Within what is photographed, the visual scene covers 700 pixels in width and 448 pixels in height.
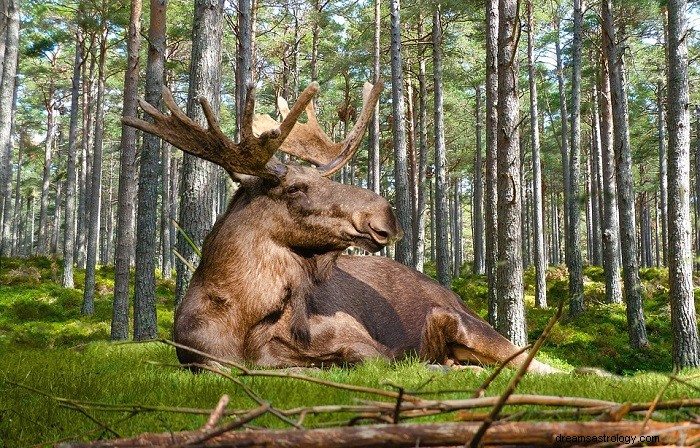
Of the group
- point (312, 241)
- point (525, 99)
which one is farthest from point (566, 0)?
point (312, 241)

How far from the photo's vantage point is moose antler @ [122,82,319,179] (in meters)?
5.27

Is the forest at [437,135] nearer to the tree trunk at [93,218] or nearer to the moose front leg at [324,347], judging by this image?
the tree trunk at [93,218]

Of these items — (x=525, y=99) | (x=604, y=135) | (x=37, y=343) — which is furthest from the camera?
(x=525, y=99)

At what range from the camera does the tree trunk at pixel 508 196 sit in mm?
7652

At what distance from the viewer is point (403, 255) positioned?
59.3 feet

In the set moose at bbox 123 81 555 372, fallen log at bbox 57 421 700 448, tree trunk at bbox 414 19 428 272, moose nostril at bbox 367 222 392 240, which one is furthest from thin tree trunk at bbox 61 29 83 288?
fallen log at bbox 57 421 700 448

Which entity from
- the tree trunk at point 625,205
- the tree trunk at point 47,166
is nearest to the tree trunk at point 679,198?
the tree trunk at point 625,205

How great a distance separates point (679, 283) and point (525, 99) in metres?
27.5

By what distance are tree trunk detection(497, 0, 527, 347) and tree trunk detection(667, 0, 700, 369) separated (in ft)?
13.0

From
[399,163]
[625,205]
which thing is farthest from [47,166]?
[625,205]

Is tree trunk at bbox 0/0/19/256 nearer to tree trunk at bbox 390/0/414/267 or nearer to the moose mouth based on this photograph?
the moose mouth

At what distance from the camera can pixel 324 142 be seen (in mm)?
6590

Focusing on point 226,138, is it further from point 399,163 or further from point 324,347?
point 399,163

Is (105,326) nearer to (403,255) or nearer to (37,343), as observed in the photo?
(37,343)
